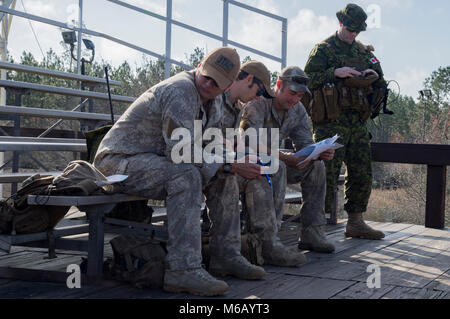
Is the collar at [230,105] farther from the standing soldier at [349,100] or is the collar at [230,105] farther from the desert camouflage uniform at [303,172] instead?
the standing soldier at [349,100]

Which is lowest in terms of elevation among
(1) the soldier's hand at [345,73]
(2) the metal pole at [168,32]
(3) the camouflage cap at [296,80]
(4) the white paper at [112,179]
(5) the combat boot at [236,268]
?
(5) the combat boot at [236,268]

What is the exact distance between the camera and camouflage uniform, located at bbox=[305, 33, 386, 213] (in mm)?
4285

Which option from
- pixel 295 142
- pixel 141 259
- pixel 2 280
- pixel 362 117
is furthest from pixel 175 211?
pixel 362 117

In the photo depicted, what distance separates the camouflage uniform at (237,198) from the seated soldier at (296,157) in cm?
21

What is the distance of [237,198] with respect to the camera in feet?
9.41

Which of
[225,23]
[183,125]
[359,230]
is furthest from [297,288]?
[225,23]

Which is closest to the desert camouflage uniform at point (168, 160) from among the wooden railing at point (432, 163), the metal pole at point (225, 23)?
the wooden railing at point (432, 163)

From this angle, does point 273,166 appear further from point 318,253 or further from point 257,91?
point 318,253

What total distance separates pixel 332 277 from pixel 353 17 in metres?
2.14

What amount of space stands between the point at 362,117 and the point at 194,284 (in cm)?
246

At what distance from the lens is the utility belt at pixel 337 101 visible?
4238 mm

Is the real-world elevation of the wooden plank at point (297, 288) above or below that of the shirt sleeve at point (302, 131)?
below

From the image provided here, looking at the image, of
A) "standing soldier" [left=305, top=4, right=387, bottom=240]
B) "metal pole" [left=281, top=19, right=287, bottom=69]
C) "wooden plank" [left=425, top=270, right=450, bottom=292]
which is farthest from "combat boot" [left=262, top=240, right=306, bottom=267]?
"metal pole" [left=281, top=19, right=287, bottom=69]

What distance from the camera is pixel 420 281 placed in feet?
9.45
